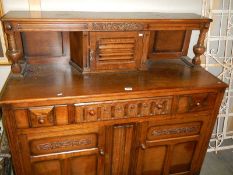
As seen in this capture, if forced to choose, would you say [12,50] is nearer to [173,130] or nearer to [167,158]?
[173,130]

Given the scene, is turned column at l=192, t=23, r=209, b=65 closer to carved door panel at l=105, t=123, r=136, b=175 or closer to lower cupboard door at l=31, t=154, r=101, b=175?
carved door panel at l=105, t=123, r=136, b=175

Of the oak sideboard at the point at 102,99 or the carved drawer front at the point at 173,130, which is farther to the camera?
the carved drawer front at the point at 173,130

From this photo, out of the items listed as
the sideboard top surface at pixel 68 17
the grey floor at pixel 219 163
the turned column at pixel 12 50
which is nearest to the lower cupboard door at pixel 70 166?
the turned column at pixel 12 50

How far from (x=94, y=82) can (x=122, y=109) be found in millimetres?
264

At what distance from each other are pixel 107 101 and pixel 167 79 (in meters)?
0.49

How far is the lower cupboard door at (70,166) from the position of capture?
1.65m

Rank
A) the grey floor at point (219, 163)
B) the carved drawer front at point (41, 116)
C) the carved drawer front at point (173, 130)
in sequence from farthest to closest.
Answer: the grey floor at point (219, 163), the carved drawer front at point (173, 130), the carved drawer front at point (41, 116)

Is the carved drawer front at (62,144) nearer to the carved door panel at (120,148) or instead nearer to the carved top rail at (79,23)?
the carved door panel at (120,148)

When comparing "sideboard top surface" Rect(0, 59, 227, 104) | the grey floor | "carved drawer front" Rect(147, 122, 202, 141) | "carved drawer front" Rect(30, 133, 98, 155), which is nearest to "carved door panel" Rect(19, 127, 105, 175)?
"carved drawer front" Rect(30, 133, 98, 155)

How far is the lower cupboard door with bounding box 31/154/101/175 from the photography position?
1.65m

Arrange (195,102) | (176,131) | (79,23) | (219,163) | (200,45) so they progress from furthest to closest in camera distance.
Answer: (219,163) → (200,45) → (176,131) → (195,102) → (79,23)

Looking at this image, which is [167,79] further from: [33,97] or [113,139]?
[33,97]

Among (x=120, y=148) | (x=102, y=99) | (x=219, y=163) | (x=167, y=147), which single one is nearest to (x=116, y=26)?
(x=102, y=99)

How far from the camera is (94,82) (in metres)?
1.64
